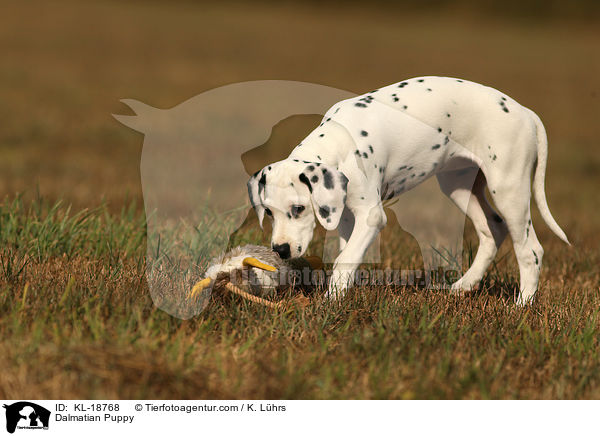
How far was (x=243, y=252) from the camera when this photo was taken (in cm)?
479

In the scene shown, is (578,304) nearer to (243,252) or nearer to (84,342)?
(243,252)

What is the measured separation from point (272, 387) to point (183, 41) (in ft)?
84.5

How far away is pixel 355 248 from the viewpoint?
4738 millimetres

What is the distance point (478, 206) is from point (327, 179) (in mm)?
2012

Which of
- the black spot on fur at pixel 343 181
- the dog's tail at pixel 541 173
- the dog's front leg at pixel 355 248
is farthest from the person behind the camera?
the dog's tail at pixel 541 173

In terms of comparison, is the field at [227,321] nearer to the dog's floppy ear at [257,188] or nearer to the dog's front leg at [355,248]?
the dog's front leg at [355,248]

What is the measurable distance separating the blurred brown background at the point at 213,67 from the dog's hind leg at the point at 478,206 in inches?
100

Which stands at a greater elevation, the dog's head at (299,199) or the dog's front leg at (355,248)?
the dog's head at (299,199)

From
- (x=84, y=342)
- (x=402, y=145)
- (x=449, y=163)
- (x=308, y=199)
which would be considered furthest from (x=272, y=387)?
(x=449, y=163)

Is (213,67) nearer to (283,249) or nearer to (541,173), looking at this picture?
(541,173)

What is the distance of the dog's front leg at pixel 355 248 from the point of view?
470 centimetres

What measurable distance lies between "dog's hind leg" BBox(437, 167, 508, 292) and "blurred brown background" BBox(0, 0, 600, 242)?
2552 mm

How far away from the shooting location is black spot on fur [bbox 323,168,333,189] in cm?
444

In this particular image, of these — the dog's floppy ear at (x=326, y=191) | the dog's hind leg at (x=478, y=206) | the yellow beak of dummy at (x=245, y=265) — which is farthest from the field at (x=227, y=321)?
the dog's floppy ear at (x=326, y=191)
